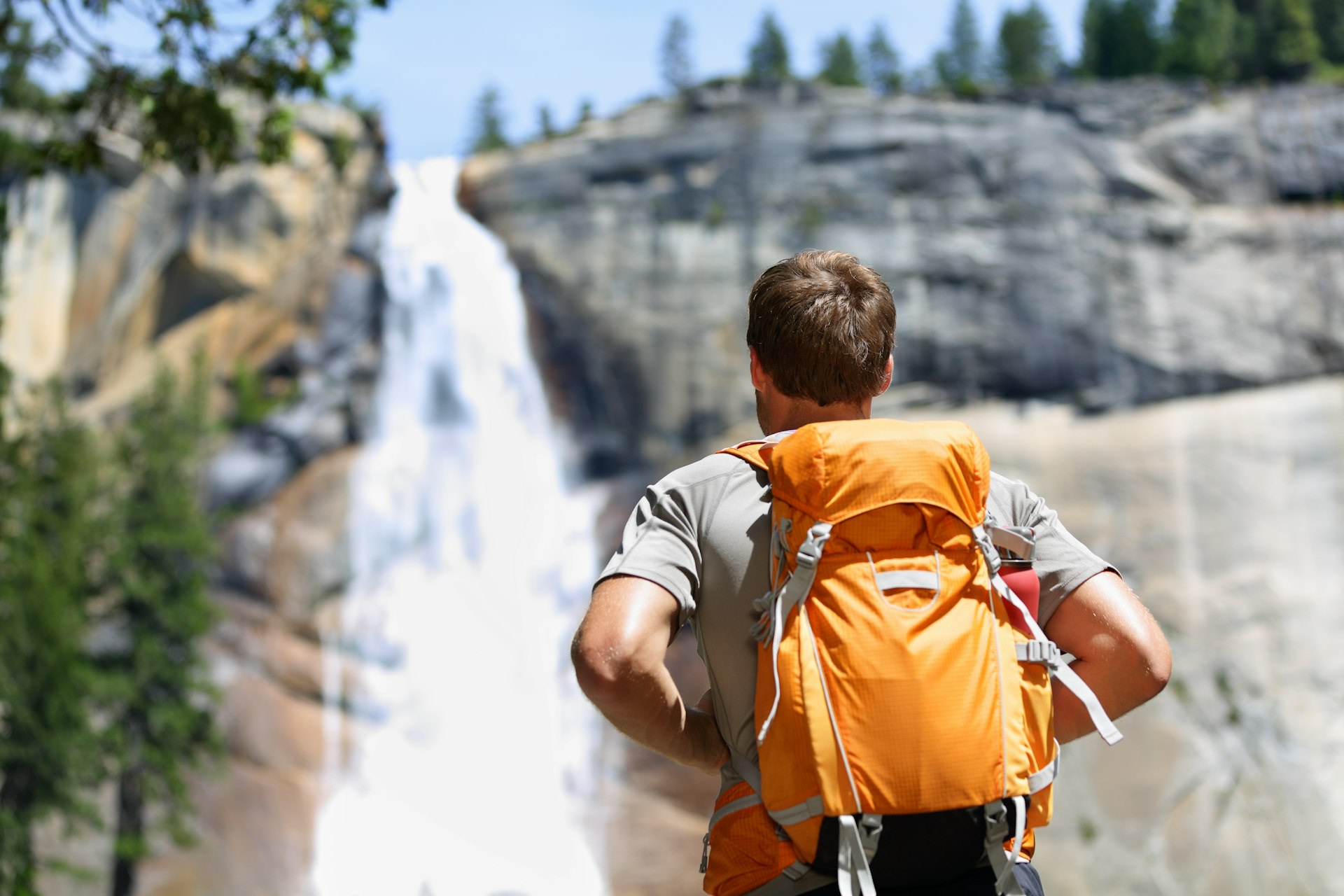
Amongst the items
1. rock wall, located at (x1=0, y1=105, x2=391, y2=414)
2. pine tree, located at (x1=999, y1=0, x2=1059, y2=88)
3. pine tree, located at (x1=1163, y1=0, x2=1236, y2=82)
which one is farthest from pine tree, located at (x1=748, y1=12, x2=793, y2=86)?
rock wall, located at (x1=0, y1=105, x2=391, y2=414)

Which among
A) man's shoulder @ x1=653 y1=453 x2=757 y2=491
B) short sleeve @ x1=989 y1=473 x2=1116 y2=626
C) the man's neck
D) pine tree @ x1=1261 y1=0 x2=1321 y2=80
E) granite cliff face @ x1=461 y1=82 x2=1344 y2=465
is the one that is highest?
pine tree @ x1=1261 y1=0 x2=1321 y2=80

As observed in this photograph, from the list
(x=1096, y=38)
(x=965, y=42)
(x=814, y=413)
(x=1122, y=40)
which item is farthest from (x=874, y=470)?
(x=965, y=42)

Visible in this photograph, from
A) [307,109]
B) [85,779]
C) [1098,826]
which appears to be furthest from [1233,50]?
[85,779]

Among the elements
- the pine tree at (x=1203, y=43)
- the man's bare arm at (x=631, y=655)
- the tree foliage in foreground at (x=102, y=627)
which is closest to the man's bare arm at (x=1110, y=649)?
the man's bare arm at (x=631, y=655)

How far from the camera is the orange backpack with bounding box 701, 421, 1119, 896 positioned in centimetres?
174

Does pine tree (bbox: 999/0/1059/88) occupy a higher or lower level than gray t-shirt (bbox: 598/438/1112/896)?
higher

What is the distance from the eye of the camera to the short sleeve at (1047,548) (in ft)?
6.80

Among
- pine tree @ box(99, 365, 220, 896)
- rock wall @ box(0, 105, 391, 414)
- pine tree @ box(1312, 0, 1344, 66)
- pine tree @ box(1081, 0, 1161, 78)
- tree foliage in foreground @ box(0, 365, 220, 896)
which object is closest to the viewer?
tree foliage in foreground @ box(0, 365, 220, 896)

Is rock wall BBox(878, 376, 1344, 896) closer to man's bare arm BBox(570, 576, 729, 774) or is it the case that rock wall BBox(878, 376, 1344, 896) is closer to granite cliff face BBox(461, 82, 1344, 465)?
granite cliff face BBox(461, 82, 1344, 465)

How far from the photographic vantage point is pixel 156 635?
57.7ft

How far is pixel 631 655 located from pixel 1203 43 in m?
28.7

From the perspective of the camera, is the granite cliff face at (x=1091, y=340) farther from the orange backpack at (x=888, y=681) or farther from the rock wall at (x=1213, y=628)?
the orange backpack at (x=888, y=681)

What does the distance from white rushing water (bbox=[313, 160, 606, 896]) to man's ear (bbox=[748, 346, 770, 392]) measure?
15071mm

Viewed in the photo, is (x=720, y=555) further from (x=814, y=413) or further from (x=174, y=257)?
(x=174, y=257)
